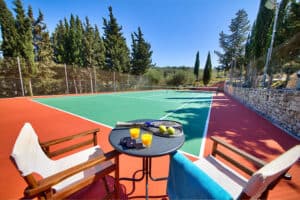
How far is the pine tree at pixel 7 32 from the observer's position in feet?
32.6

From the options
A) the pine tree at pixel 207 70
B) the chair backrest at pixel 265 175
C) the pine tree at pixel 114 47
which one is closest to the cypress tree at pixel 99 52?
the pine tree at pixel 114 47

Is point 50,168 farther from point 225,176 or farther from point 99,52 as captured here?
point 99,52

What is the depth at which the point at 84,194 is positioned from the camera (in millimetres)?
1667

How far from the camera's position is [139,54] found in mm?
21922

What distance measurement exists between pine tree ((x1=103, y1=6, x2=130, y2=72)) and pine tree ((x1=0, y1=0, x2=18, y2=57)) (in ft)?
30.8

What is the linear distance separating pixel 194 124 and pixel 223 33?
28223 mm

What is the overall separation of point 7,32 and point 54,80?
4.40 m

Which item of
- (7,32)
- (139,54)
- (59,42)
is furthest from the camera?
(139,54)

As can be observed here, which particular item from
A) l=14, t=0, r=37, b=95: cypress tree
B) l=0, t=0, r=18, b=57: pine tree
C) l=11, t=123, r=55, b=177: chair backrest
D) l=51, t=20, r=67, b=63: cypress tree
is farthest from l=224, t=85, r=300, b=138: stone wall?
l=51, t=20, r=67, b=63: cypress tree

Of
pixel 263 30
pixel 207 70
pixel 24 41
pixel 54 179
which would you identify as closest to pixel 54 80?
pixel 24 41

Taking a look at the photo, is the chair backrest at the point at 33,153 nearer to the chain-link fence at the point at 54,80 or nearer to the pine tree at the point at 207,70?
the chain-link fence at the point at 54,80

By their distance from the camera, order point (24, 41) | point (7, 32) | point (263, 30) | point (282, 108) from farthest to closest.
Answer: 1. point (24, 41)
2. point (7, 32)
3. point (263, 30)
4. point (282, 108)

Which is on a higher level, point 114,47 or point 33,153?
point 114,47

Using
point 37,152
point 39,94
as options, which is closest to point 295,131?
point 37,152
